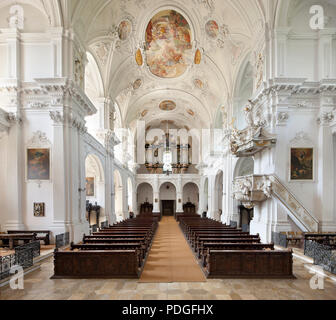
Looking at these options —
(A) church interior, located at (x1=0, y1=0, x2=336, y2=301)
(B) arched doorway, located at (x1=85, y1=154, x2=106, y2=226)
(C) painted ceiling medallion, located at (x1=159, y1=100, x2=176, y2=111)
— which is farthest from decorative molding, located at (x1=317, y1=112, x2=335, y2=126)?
(C) painted ceiling medallion, located at (x1=159, y1=100, x2=176, y2=111)

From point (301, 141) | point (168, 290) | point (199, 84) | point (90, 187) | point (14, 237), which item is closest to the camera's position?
point (168, 290)

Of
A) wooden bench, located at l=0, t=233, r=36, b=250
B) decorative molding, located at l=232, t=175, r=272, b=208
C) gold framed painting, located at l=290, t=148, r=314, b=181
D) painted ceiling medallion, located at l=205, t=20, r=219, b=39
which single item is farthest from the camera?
painted ceiling medallion, located at l=205, t=20, r=219, b=39

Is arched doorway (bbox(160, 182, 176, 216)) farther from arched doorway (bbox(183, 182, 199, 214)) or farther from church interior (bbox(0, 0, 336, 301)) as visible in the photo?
church interior (bbox(0, 0, 336, 301))

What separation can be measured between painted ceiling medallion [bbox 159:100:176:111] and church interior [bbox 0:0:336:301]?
739 cm

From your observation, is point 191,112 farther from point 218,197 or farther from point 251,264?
point 251,264

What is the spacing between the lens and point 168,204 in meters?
33.2

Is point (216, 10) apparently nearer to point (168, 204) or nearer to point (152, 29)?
point (152, 29)

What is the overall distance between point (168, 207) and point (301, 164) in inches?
942

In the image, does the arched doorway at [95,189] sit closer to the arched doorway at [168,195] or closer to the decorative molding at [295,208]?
the decorative molding at [295,208]

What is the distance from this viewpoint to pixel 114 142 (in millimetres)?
19078

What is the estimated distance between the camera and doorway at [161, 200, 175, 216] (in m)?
32.9

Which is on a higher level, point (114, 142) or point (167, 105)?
point (167, 105)

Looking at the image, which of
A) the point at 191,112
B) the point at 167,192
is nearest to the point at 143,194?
the point at 167,192
